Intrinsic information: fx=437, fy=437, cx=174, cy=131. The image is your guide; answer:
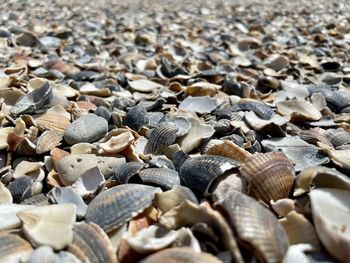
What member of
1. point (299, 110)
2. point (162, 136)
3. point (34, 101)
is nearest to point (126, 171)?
point (162, 136)

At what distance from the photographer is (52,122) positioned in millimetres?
2660

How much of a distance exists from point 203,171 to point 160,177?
0.65 feet

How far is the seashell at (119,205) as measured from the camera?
1.69 meters

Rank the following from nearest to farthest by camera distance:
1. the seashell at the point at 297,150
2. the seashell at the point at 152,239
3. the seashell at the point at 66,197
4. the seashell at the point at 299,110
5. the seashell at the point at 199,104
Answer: the seashell at the point at 152,239 < the seashell at the point at 66,197 < the seashell at the point at 297,150 < the seashell at the point at 299,110 < the seashell at the point at 199,104

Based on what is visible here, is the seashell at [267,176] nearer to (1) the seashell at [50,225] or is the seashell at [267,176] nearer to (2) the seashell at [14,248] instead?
(1) the seashell at [50,225]

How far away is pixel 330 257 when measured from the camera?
1449mm

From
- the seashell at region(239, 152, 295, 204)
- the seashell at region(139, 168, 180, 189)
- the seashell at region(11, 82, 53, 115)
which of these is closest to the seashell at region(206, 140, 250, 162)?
the seashell at region(239, 152, 295, 204)

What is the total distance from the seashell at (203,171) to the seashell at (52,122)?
0.94 metres

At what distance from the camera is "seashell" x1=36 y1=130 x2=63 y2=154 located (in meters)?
2.40

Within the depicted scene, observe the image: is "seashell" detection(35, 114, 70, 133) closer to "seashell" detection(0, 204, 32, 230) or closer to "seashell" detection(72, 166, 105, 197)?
"seashell" detection(72, 166, 105, 197)

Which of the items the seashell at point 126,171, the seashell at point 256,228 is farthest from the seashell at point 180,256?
the seashell at point 126,171

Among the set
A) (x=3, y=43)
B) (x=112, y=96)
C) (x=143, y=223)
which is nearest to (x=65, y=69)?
(x=112, y=96)

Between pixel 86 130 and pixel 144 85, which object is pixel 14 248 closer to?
pixel 86 130

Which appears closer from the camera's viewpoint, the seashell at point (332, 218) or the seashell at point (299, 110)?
the seashell at point (332, 218)
